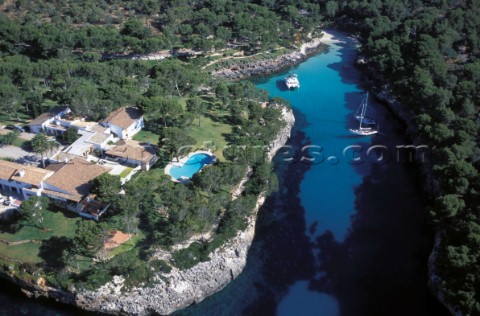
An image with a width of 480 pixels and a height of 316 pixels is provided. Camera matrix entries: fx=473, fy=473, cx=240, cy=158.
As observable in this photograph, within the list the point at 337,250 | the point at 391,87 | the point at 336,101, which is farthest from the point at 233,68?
the point at 337,250

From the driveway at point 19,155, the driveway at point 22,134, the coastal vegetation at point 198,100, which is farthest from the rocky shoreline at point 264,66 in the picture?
the driveway at point 19,155

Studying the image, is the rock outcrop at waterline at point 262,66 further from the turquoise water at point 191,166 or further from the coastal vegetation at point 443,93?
the turquoise water at point 191,166

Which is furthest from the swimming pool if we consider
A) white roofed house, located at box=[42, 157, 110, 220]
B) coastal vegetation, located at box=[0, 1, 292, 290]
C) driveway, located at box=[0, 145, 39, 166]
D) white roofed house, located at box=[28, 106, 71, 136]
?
white roofed house, located at box=[28, 106, 71, 136]

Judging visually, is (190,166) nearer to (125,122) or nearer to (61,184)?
(125,122)

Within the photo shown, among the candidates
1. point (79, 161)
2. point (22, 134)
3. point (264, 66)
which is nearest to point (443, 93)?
point (264, 66)

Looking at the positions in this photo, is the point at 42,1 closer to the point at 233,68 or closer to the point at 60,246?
the point at 233,68
